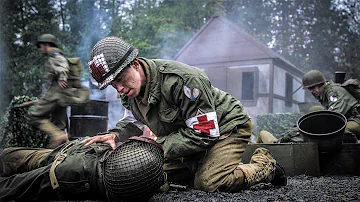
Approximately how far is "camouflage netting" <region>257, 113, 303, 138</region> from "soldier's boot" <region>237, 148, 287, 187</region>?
9.13 meters

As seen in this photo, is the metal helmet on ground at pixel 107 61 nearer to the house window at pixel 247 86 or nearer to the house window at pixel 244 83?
the house window at pixel 244 83

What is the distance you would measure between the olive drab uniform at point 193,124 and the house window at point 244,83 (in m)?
12.6

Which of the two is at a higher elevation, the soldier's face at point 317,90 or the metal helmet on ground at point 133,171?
the soldier's face at point 317,90

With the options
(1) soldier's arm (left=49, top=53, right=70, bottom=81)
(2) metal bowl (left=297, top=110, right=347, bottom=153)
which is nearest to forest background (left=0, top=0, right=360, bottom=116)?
(2) metal bowl (left=297, top=110, right=347, bottom=153)

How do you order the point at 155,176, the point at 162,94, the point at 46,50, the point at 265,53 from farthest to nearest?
the point at 265,53, the point at 46,50, the point at 162,94, the point at 155,176

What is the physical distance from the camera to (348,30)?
695 inches

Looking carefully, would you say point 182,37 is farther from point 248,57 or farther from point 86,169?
point 86,169

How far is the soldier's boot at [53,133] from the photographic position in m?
6.09

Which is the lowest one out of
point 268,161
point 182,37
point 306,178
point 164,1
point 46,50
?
point 306,178

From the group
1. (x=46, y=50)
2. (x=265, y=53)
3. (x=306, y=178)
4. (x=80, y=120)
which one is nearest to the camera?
(x=306, y=178)

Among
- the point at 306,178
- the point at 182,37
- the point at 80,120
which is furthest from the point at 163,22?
the point at 306,178

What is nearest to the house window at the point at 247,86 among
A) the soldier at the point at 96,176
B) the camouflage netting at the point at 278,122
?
the camouflage netting at the point at 278,122

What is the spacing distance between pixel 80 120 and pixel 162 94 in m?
4.49

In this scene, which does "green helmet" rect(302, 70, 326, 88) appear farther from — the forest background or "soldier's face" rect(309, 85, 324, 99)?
the forest background
